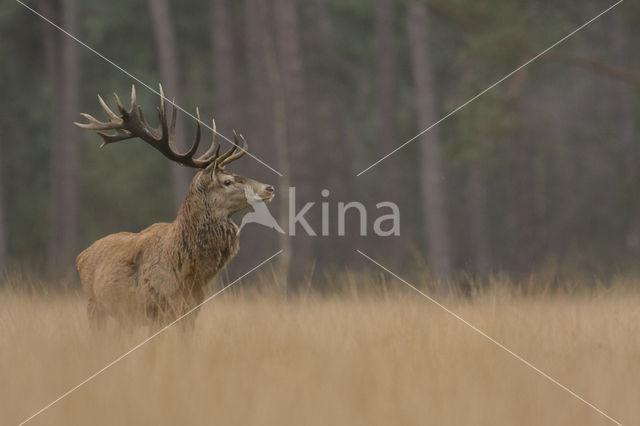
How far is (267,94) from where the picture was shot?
1873 centimetres

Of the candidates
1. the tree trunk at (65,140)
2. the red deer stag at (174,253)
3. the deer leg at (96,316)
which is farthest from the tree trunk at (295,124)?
the tree trunk at (65,140)

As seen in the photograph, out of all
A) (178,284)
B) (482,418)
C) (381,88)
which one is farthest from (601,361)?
(381,88)

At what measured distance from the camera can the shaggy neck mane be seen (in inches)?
238

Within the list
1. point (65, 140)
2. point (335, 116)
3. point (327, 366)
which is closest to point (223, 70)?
point (65, 140)

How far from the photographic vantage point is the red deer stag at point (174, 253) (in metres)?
5.97

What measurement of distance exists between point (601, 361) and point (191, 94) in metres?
18.9

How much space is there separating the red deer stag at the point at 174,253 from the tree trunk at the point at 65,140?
10614 mm

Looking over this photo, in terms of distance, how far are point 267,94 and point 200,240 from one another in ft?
42.8

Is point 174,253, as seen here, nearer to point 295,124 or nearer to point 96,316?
point 96,316

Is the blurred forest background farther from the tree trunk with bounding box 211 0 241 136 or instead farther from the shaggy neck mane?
the shaggy neck mane

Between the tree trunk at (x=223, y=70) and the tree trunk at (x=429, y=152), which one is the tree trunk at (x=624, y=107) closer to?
the tree trunk at (x=429, y=152)

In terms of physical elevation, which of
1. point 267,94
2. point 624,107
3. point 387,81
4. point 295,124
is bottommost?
point 295,124

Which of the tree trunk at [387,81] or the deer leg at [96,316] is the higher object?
the tree trunk at [387,81]

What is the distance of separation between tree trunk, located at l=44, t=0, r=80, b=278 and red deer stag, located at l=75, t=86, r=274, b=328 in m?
10.6
